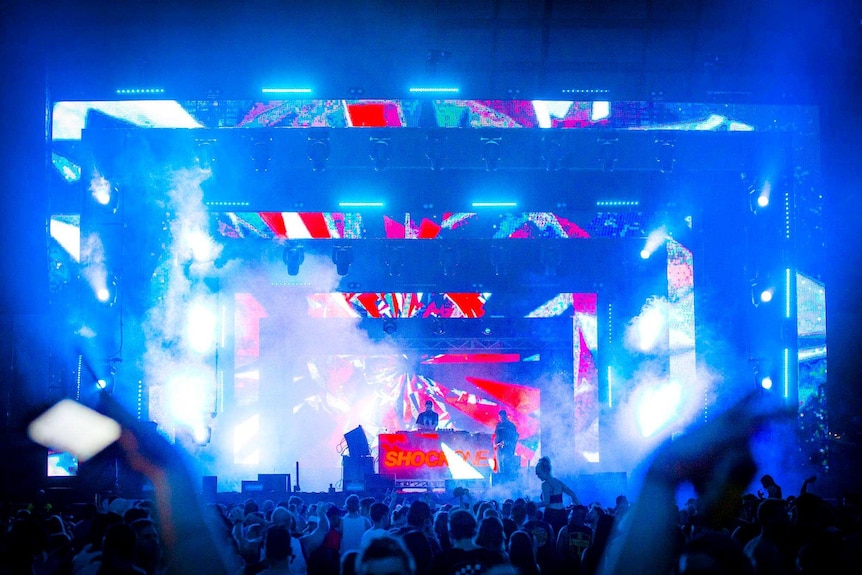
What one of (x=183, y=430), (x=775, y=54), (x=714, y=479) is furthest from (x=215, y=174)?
(x=714, y=479)

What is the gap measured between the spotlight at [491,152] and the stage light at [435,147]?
2.15ft

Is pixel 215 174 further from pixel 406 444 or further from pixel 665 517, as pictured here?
pixel 665 517

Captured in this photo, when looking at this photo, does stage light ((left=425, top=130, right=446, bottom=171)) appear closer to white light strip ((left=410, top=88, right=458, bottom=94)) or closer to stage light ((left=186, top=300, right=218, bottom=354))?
white light strip ((left=410, top=88, right=458, bottom=94))

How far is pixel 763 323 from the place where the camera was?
46.2 feet

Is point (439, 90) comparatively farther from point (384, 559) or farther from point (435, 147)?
point (384, 559)

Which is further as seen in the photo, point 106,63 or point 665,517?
point 106,63

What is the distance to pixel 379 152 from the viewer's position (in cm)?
1314

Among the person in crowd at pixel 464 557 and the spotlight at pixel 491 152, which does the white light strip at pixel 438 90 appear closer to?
the spotlight at pixel 491 152

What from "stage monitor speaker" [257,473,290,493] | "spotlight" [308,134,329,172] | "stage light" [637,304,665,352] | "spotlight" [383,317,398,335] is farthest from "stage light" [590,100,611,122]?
"spotlight" [383,317,398,335]

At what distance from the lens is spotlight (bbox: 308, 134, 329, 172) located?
1301 centimetres

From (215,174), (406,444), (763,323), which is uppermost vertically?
(215,174)

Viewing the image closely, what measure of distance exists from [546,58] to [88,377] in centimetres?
840

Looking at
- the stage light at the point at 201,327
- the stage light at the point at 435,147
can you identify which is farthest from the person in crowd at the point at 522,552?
the stage light at the point at 201,327

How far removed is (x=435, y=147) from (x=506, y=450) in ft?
21.3
